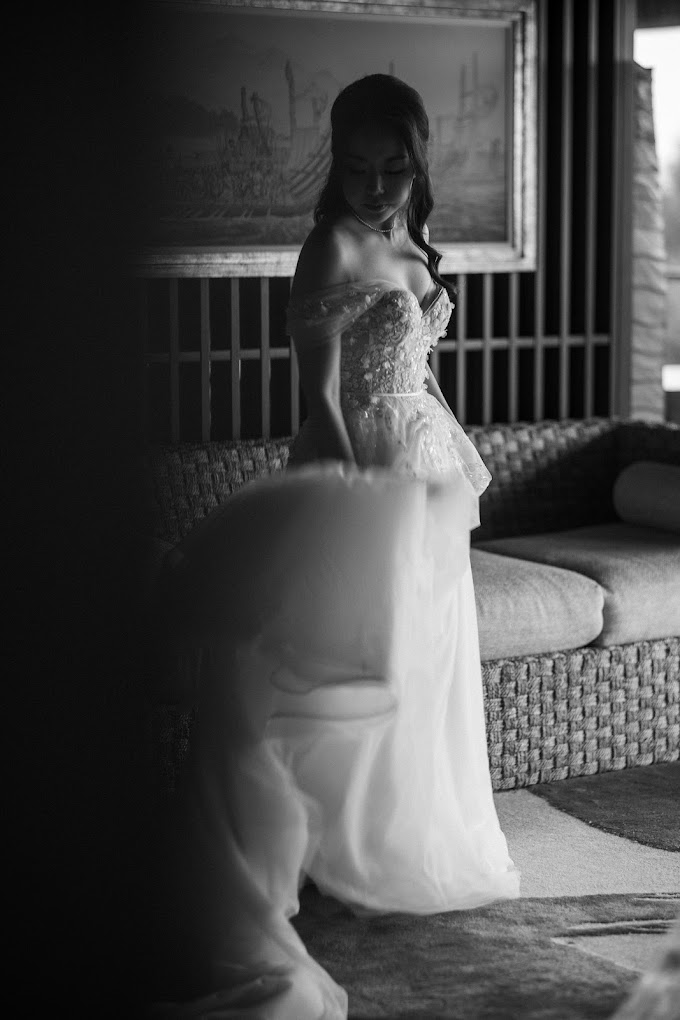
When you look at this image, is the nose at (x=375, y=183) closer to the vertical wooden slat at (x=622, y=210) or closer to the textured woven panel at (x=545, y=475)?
the textured woven panel at (x=545, y=475)

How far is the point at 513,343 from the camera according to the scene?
12.7 ft

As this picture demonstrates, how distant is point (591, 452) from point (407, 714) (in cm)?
→ 184

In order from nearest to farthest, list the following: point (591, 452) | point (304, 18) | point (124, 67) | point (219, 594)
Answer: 1. point (124, 67)
2. point (219, 594)
3. point (304, 18)
4. point (591, 452)

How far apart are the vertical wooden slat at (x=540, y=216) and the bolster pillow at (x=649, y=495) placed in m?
0.42

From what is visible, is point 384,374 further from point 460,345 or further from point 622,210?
point 622,210

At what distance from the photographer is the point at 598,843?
2639 millimetres

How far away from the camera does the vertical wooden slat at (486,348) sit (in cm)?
377

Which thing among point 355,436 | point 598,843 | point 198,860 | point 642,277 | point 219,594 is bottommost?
point 598,843

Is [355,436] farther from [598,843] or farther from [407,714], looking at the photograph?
[598,843]

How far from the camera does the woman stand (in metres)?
1.67

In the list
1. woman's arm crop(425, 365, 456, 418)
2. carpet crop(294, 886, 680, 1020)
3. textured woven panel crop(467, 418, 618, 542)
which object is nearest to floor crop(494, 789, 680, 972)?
carpet crop(294, 886, 680, 1020)

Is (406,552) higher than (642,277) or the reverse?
the reverse

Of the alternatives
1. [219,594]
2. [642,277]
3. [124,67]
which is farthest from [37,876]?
[642,277]

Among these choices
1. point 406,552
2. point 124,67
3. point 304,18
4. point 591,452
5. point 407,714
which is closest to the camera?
point 124,67
